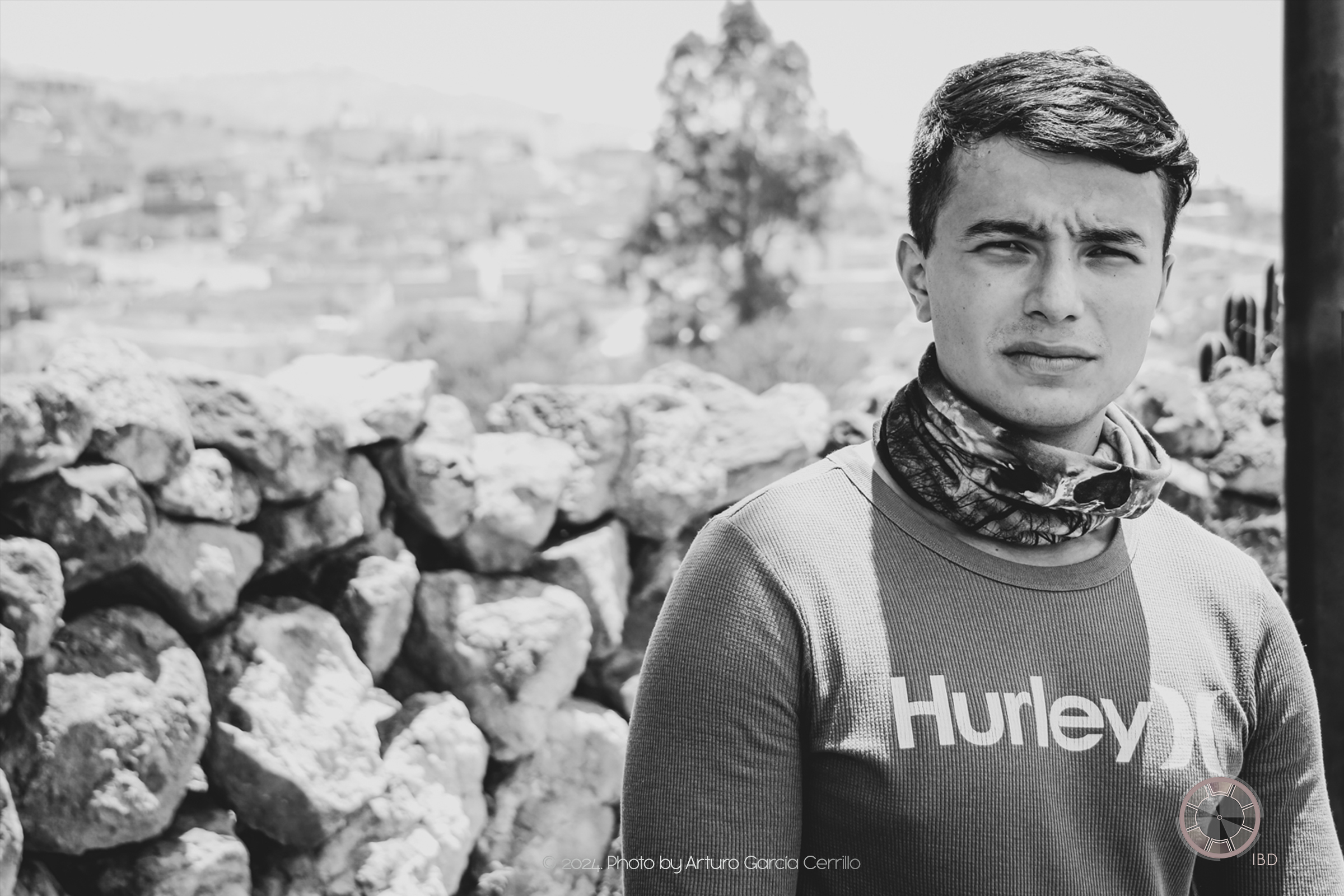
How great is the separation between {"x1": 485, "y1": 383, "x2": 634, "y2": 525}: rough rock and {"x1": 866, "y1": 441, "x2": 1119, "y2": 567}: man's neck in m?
1.60

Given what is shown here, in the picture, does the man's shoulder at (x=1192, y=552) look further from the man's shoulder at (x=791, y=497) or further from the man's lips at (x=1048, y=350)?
the man's shoulder at (x=791, y=497)

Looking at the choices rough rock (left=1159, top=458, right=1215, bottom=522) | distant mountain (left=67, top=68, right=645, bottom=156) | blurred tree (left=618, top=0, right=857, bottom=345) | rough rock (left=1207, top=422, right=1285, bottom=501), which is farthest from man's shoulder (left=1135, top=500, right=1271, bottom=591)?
blurred tree (left=618, top=0, right=857, bottom=345)

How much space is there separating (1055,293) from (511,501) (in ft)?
5.49

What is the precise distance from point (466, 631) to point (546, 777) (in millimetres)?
417

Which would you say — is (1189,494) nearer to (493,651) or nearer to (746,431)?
(746,431)

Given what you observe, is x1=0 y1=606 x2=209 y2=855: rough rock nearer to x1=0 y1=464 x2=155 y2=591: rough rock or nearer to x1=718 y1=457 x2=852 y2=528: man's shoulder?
x1=0 y1=464 x2=155 y2=591: rough rock

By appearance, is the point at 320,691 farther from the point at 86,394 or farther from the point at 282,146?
the point at 282,146

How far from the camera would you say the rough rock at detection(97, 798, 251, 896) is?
211 cm

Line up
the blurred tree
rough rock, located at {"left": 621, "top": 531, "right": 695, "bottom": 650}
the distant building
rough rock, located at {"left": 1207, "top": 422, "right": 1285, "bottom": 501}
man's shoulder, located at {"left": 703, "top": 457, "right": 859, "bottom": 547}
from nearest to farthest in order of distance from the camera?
man's shoulder, located at {"left": 703, "top": 457, "right": 859, "bottom": 547}, rough rock, located at {"left": 621, "top": 531, "right": 695, "bottom": 650}, rough rock, located at {"left": 1207, "top": 422, "right": 1285, "bottom": 501}, the distant building, the blurred tree

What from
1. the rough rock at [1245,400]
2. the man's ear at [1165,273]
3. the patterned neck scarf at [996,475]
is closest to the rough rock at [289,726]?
the patterned neck scarf at [996,475]

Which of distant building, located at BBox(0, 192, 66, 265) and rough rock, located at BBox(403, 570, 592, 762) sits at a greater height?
distant building, located at BBox(0, 192, 66, 265)

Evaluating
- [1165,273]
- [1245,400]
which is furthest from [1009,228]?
[1245,400]

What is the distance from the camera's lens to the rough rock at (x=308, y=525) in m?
2.50

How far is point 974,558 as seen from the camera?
144 centimetres
